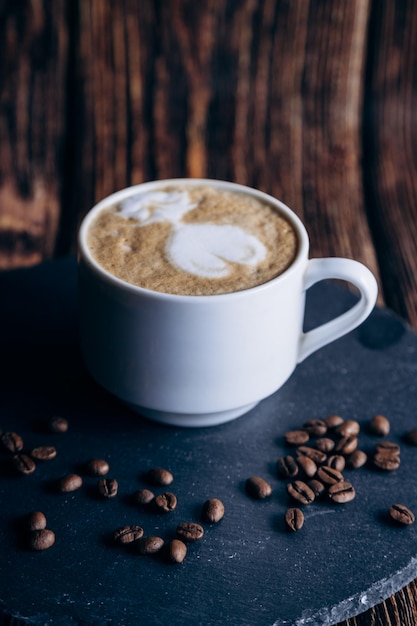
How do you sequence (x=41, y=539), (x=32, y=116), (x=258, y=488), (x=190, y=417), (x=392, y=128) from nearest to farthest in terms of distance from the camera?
(x=41, y=539) < (x=258, y=488) < (x=190, y=417) < (x=32, y=116) < (x=392, y=128)

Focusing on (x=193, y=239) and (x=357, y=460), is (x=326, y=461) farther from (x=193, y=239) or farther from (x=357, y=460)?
(x=193, y=239)

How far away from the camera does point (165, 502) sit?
1.34 meters

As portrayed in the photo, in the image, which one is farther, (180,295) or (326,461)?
(326,461)

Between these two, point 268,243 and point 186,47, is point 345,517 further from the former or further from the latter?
point 186,47

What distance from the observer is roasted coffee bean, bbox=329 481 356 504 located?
136 cm

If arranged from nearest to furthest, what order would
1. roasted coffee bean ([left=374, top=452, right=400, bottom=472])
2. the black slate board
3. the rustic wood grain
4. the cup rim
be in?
the black slate board, the cup rim, roasted coffee bean ([left=374, top=452, right=400, bottom=472]), the rustic wood grain

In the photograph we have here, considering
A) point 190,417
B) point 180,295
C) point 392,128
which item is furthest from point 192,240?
point 392,128

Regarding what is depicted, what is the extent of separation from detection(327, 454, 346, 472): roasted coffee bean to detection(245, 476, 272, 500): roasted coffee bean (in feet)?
0.35

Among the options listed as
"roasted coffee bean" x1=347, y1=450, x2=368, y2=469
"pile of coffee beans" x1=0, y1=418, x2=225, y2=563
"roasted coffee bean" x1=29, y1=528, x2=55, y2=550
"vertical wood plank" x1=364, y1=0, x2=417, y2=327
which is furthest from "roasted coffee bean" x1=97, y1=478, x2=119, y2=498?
"vertical wood plank" x1=364, y1=0, x2=417, y2=327

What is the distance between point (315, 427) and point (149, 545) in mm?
343

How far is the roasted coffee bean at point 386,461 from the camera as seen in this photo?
1419 millimetres

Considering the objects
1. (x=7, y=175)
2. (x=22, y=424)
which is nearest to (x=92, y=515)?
(x=22, y=424)

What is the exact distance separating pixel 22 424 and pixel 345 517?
50cm

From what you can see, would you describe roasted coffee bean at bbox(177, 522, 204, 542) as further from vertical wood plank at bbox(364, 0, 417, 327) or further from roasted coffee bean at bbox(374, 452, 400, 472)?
vertical wood plank at bbox(364, 0, 417, 327)
